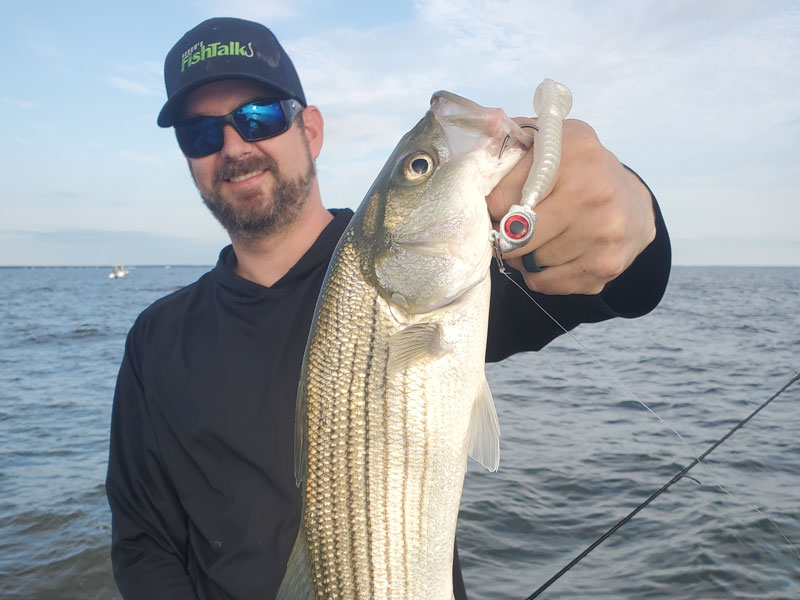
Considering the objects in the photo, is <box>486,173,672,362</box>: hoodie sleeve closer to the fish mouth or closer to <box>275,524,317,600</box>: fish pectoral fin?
the fish mouth

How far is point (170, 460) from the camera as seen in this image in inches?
114

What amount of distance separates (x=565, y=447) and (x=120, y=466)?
23.1ft

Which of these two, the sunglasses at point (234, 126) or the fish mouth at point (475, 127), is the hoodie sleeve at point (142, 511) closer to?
the sunglasses at point (234, 126)

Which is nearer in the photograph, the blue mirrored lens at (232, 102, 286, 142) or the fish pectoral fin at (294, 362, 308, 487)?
the fish pectoral fin at (294, 362, 308, 487)

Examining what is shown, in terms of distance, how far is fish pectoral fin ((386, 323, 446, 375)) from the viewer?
173cm

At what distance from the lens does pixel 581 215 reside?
1630 millimetres

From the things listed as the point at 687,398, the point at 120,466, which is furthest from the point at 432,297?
the point at 687,398

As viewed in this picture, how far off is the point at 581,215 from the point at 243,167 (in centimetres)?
207

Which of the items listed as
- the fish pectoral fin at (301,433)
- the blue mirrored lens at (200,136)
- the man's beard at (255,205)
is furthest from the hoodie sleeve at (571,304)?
the blue mirrored lens at (200,136)

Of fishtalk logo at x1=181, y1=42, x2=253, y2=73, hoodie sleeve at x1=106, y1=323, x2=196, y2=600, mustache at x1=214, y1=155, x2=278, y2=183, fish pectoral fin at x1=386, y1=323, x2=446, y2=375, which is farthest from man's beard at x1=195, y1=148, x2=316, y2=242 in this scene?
fish pectoral fin at x1=386, y1=323, x2=446, y2=375

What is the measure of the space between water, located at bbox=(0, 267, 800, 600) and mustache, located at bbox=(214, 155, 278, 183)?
1631 mm

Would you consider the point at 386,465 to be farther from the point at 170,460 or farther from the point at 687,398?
the point at 687,398

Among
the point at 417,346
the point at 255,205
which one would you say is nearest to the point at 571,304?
the point at 417,346

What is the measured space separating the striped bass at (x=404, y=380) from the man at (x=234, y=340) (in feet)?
2.02
